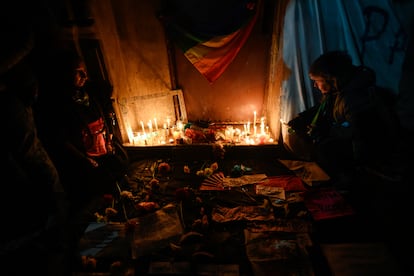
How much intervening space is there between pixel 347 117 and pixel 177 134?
12.6 ft

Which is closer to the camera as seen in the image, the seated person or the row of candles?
the seated person

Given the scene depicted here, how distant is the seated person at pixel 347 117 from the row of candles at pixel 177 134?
1514mm

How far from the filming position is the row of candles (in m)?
5.70

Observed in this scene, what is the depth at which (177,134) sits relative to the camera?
5953 mm

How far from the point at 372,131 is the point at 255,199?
7.10ft

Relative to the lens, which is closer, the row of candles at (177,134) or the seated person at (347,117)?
the seated person at (347,117)

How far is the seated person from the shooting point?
3.39 metres

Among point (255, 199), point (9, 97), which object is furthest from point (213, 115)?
point (9, 97)

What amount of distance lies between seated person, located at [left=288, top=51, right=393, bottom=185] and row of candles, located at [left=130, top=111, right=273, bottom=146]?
1514mm

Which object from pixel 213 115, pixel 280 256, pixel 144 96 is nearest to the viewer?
pixel 280 256

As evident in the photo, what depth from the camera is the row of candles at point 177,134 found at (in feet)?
18.7

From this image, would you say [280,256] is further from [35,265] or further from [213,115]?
[213,115]

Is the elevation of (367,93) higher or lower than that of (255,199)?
higher

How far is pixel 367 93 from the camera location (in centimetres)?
337
